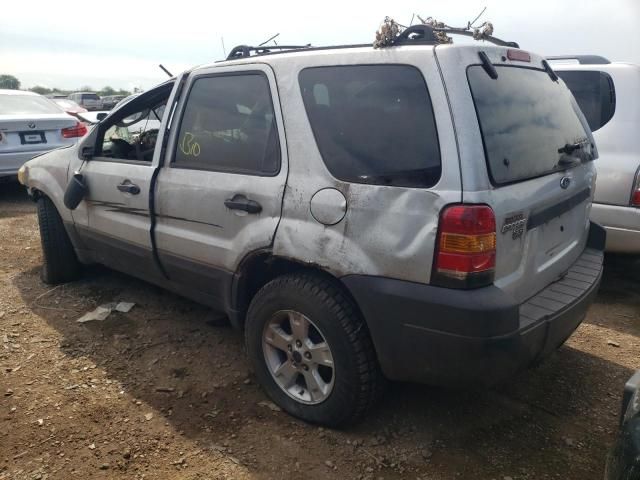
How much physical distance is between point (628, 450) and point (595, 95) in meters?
3.50

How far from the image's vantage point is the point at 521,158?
231 cm

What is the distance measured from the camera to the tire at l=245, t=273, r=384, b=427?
2.37m

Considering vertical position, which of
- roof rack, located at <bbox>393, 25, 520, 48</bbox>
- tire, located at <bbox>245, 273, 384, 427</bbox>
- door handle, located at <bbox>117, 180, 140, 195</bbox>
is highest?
roof rack, located at <bbox>393, 25, 520, 48</bbox>

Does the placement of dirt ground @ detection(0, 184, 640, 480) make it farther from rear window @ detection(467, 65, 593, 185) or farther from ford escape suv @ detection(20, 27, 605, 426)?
rear window @ detection(467, 65, 593, 185)

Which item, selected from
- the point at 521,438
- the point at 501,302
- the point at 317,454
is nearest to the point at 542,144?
the point at 501,302

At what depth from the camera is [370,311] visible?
89.3 inches

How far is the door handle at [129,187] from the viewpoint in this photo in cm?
332

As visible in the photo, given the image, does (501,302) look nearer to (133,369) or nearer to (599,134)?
(133,369)

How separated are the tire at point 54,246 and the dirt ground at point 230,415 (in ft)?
1.87

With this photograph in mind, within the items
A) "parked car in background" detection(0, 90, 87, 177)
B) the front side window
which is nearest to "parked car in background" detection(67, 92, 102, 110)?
"parked car in background" detection(0, 90, 87, 177)

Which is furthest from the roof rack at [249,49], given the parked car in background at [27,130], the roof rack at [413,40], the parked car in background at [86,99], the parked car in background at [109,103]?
the parked car in background at [86,99]

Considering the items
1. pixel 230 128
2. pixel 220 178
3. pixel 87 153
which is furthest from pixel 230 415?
pixel 87 153

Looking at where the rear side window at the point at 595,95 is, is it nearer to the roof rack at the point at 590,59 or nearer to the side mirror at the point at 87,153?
the roof rack at the point at 590,59

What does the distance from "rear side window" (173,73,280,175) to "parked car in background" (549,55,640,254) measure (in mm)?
2706
